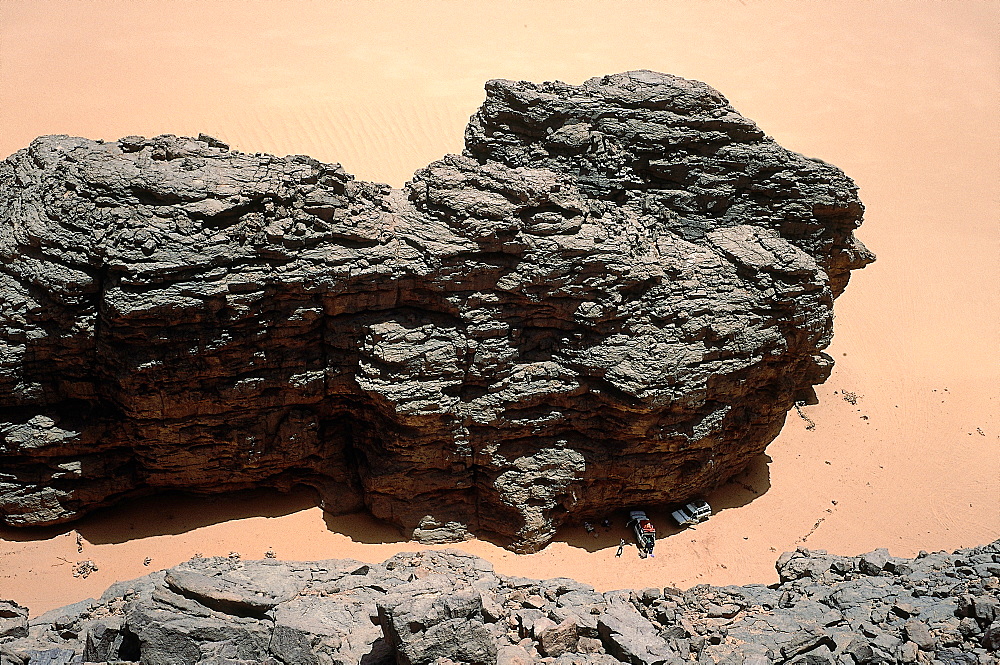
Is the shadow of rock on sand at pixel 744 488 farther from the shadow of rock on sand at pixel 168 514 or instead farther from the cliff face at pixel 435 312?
the shadow of rock on sand at pixel 168 514

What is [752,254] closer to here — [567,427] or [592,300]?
[592,300]

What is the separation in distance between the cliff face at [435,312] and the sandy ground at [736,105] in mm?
913

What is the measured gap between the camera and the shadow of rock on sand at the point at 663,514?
42.1 feet

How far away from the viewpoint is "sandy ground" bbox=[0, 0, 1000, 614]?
12.5m

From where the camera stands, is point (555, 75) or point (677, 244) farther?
point (555, 75)

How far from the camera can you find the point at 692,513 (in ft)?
43.3

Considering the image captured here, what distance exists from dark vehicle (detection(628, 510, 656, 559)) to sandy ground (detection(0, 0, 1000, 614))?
0.71ft

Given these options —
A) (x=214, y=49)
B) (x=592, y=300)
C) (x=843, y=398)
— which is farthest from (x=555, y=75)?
(x=592, y=300)

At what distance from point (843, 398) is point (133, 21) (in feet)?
88.1

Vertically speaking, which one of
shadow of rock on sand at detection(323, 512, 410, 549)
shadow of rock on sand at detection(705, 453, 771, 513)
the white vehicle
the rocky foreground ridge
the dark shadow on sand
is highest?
the rocky foreground ridge

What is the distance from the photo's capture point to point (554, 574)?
478 inches

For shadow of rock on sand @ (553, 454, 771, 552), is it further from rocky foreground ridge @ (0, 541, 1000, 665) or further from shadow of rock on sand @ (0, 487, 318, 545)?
shadow of rock on sand @ (0, 487, 318, 545)

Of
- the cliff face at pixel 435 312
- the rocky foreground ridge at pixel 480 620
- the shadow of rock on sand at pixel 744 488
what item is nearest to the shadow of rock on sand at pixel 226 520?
the cliff face at pixel 435 312

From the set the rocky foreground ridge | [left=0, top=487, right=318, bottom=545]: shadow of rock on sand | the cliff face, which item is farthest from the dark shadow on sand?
the rocky foreground ridge
